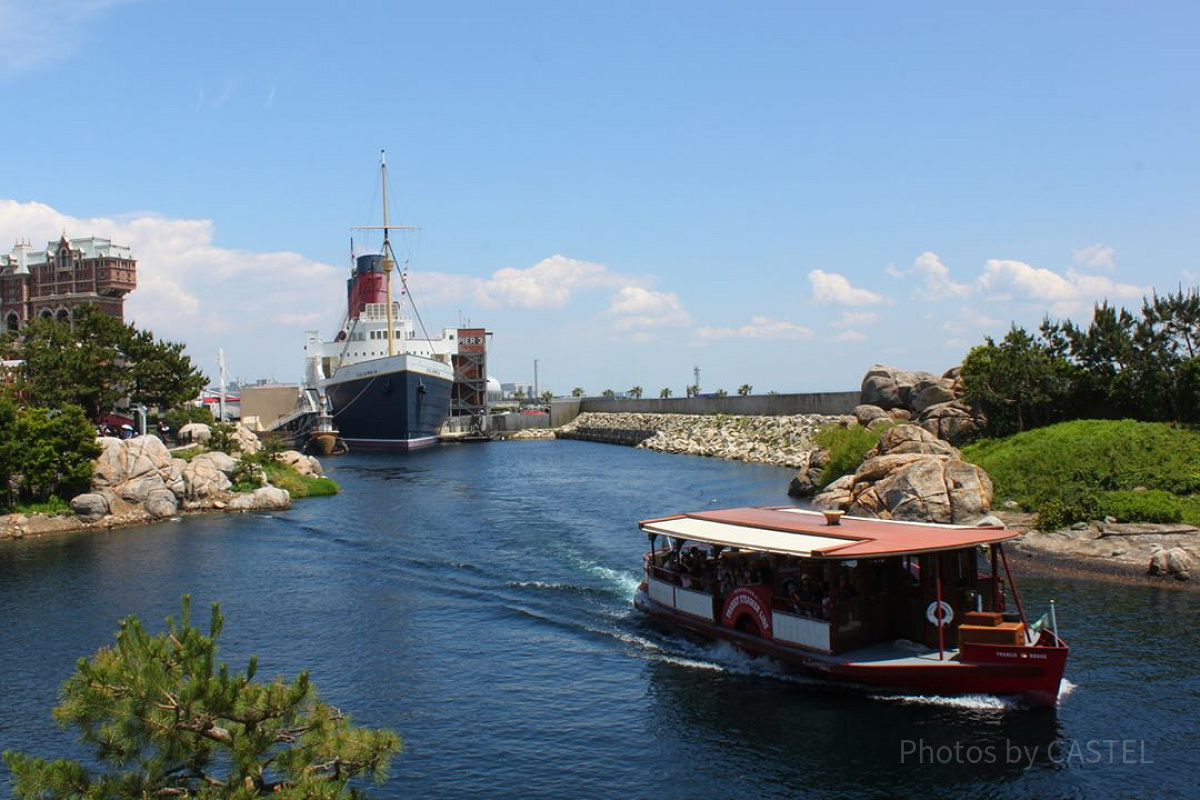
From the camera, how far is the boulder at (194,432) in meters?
66.8

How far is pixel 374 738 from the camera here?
11.2m

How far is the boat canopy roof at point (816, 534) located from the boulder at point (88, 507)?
33056mm

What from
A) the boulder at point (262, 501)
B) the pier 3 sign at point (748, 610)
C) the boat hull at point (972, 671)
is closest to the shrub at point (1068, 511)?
the boat hull at point (972, 671)

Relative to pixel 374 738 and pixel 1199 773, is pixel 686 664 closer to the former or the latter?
pixel 1199 773

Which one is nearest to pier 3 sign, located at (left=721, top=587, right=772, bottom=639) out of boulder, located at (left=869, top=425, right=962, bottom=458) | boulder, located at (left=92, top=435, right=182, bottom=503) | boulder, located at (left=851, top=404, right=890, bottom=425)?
boulder, located at (left=869, top=425, right=962, bottom=458)

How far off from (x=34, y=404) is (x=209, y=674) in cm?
6027

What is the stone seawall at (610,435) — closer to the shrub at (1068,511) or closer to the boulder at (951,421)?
the boulder at (951,421)

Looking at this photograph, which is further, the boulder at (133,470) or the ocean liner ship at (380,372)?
the ocean liner ship at (380,372)

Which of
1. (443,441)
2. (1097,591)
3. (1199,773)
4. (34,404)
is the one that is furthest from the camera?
(443,441)

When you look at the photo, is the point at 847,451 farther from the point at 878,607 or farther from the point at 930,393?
the point at 878,607

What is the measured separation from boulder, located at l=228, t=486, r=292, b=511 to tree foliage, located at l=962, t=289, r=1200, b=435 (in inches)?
1585

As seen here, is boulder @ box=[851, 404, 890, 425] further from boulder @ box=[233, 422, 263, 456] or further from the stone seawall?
boulder @ box=[233, 422, 263, 456]

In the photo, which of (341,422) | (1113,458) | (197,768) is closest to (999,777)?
(197,768)

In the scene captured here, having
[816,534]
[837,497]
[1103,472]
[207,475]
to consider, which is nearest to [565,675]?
[816,534]
